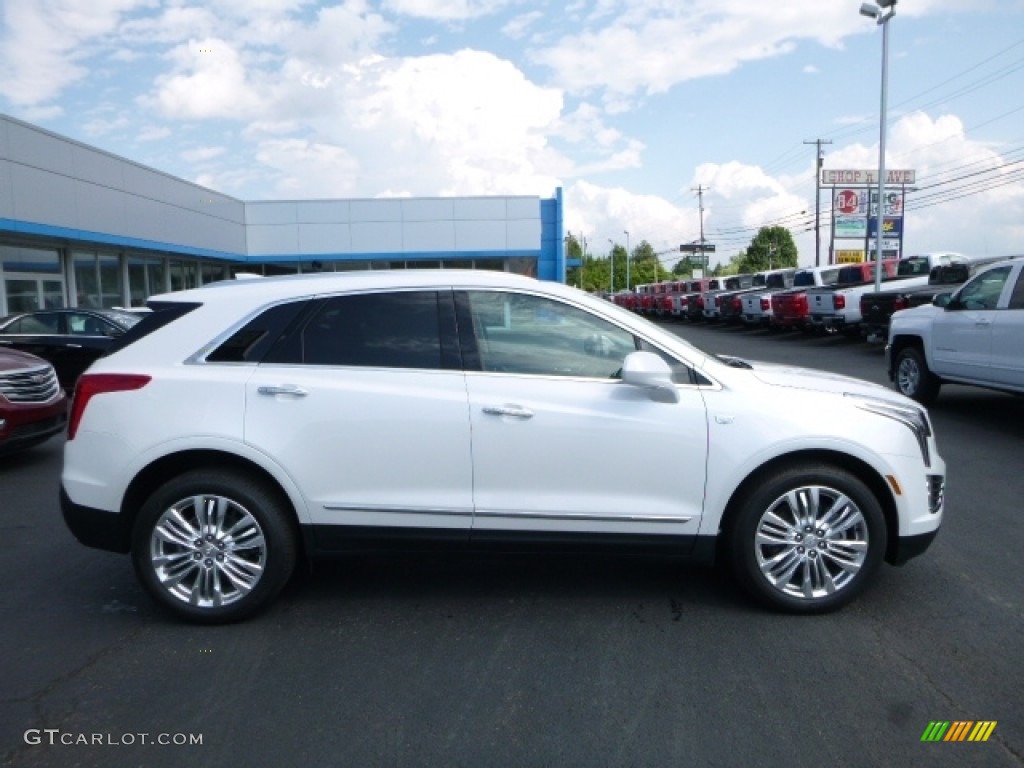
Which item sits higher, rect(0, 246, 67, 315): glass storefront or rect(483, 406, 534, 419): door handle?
rect(0, 246, 67, 315): glass storefront

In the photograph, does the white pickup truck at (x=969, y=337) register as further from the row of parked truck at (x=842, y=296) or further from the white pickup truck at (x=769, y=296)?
the white pickup truck at (x=769, y=296)

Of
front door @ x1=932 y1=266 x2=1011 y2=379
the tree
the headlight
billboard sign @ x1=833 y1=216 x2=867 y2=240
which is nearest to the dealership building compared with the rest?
front door @ x1=932 y1=266 x2=1011 y2=379

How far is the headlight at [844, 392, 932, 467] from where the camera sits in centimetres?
447

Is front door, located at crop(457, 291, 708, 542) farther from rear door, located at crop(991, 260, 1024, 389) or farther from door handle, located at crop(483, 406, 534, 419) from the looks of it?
rear door, located at crop(991, 260, 1024, 389)

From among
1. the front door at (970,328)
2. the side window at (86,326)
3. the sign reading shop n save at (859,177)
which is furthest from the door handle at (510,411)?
the sign reading shop n save at (859,177)

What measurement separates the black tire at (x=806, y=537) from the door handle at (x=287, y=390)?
229 centimetres

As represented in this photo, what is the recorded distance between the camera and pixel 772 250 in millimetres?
95812

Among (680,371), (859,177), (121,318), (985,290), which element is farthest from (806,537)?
(859,177)

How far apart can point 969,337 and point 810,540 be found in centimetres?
700

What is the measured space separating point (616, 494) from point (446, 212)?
31.7 meters

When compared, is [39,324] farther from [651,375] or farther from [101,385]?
[651,375]

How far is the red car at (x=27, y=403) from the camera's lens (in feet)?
26.5

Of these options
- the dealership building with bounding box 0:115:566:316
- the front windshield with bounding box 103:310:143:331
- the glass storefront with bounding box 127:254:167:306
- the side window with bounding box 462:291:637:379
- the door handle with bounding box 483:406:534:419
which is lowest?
the door handle with bounding box 483:406:534:419

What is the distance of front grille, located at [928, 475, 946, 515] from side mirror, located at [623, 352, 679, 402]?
1469 millimetres
